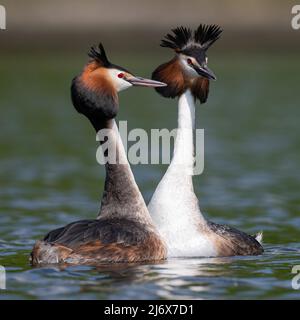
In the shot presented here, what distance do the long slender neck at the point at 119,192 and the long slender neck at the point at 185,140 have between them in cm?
68

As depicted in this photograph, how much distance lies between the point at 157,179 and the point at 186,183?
840 centimetres

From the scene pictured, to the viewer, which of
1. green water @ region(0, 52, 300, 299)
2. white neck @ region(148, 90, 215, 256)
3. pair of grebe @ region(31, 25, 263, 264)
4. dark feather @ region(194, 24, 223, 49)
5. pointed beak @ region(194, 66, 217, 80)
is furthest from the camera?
dark feather @ region(194, 24, 223, 49)

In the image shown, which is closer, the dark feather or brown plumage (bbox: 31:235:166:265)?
brown plumage (bbox: 31:235:166:265)

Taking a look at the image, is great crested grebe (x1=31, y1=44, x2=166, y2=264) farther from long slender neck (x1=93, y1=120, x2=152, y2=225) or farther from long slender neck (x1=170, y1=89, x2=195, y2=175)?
long slender neck (x1=170, y1=89, x2=195, y2=175)

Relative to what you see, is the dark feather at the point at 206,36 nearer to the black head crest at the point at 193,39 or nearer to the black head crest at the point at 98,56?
the black head crest at the point at 193,39

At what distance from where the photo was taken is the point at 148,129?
29906mm

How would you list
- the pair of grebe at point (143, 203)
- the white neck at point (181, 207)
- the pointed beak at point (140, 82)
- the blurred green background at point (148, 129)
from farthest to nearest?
the white neck at point (181, 207) < the pointed beak at point (140, 82) < the pair of grebe at point (143, 203) < the blurred green background at point (148, 129)

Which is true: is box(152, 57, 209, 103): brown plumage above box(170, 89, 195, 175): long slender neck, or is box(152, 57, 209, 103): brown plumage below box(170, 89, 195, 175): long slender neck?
above

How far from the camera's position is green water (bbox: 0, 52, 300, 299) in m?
11.5

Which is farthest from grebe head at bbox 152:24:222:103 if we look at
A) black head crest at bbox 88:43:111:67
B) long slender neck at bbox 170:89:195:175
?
black head crest at bbox 88:43:111:67

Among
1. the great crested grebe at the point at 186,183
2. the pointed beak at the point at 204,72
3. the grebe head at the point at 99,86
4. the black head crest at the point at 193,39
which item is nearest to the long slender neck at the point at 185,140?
the great crested grebe at the point at 186,183

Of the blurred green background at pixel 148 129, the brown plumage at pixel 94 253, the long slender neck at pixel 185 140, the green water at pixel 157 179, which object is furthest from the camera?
the long slender neck at pixel 185 140

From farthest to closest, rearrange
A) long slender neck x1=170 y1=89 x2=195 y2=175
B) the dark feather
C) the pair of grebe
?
the dark feather
long slender neck x1=170 y1=89 x2=195 y2=175
the pair of grebe

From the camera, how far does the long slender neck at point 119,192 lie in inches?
506
